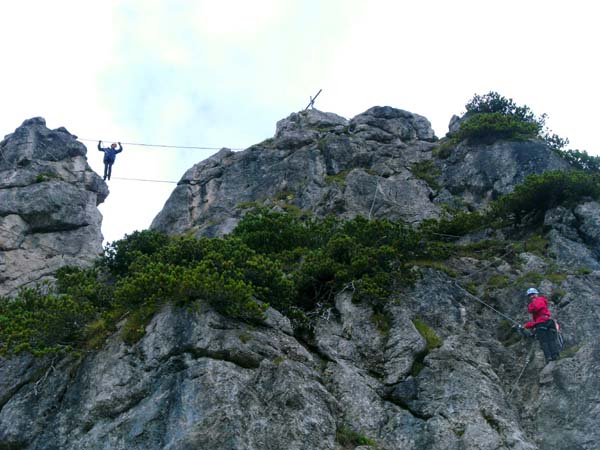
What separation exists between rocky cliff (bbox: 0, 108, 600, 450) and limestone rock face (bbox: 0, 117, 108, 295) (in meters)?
11.3

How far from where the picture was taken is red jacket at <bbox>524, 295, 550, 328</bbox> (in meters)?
16.5

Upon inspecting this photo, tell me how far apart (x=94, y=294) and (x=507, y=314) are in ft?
39.1

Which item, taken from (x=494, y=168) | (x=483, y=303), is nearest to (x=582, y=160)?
(x=494, y=168)

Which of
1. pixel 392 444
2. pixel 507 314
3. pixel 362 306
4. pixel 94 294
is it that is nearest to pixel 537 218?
pixel 507 314

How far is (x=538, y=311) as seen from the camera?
1678 centimetres

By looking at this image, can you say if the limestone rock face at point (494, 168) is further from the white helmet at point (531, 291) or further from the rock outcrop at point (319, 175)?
the white helmet at point (531, 291)

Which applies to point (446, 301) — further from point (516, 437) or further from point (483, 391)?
point (516, 437)

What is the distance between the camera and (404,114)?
3991 cm

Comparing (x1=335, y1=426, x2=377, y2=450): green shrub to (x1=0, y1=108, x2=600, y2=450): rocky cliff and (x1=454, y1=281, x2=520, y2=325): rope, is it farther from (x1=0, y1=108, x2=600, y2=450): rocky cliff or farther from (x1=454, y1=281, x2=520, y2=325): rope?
(x1=454, y1=281, x2=520, y2=325): rope

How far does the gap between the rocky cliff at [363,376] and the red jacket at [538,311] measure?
2.98 feet

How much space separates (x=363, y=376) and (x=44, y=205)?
64.1 feet

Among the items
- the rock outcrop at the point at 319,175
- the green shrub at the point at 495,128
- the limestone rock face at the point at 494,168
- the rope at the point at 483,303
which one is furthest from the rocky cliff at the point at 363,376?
the green shrub at the point at 495,128

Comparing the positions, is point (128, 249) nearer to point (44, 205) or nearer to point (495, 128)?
point (44, 205)

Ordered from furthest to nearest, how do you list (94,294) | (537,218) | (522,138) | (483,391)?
(522,138) → (537,218) → (94,294) → (483,391)
